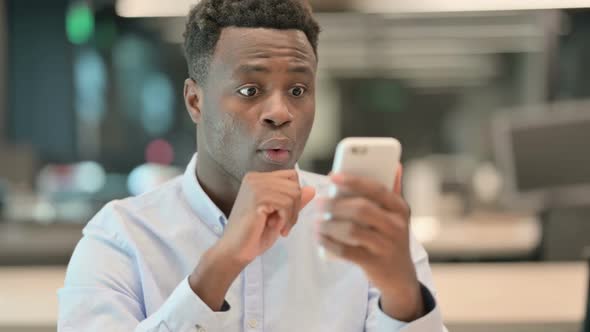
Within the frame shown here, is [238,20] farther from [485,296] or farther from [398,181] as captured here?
[485,296]

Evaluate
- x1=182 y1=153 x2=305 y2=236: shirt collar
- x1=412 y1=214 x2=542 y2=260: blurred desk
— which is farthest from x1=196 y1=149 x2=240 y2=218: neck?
x1=412 y1=214 x2=542 y2=260: blurred desk

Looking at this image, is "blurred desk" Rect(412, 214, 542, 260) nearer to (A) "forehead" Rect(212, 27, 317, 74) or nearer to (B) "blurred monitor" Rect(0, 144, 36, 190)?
(A) "forehead" Rect(212, 27, 317, 74)

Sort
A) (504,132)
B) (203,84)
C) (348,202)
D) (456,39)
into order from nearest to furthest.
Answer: (348,202), (203,84), (504,132), (456,39)

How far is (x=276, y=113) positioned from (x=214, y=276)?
0.27m

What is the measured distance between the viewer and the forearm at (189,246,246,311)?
112 centimetres

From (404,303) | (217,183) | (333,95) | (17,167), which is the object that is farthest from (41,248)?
(333,95)

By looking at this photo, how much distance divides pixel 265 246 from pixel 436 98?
22.5 feet

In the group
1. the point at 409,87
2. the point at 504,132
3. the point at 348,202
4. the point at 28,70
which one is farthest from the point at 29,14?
the point at 348,202

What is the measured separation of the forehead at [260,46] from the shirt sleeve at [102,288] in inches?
13.9

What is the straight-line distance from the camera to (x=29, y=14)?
294 inches

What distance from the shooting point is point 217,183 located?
1.45 metres

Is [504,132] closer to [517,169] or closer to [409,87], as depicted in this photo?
[517,169]

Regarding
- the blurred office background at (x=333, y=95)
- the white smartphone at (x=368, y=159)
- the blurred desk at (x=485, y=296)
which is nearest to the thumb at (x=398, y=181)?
the white smartphone at (x=368, y=159)

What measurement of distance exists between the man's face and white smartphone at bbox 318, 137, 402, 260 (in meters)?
0.28
